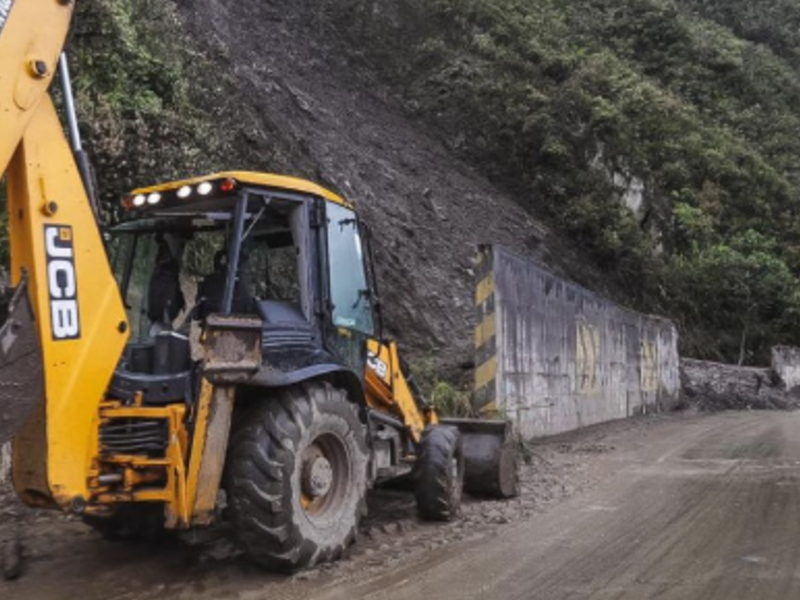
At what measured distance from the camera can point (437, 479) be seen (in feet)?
24.3

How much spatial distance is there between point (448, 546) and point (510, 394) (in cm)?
622

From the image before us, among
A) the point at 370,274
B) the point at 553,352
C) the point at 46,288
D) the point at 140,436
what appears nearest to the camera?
the point at 46,288

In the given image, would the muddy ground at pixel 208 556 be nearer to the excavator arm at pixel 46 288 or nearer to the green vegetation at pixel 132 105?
the excavator arm at pixel 46 288

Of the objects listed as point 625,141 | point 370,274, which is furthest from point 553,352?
point 625,141

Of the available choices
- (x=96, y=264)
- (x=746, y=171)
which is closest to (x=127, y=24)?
(x=96, y=264)

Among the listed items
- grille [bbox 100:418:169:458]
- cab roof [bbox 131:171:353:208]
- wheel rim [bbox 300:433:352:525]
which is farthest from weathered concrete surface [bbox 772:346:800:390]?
grille [bbox 100:418:169:458]

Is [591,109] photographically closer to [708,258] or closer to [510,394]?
[708,258]

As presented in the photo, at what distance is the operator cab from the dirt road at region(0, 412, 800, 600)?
1231 mm

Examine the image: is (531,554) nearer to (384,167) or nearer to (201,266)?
(201,266)

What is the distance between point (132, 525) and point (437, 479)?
2427 mm

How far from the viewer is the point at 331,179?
57.0 ft

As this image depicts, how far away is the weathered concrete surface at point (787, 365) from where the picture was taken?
2614cm

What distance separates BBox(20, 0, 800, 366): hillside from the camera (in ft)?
43.7

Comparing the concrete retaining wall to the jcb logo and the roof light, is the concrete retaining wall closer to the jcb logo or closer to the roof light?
the roof light
